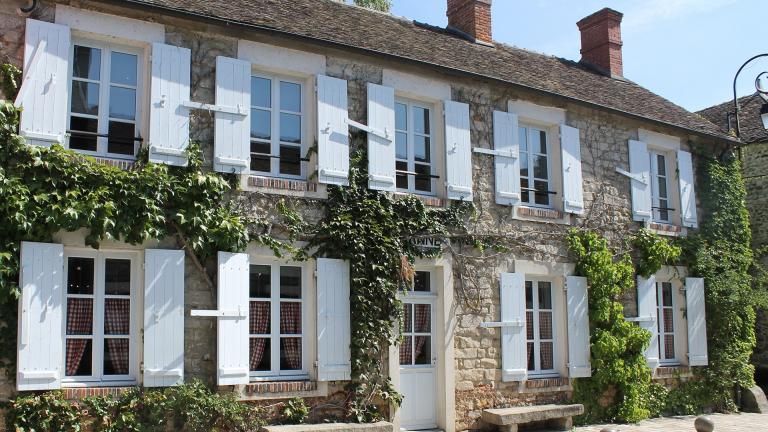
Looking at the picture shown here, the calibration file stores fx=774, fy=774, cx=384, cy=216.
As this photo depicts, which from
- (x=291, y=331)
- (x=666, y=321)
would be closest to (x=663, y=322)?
(x=666, y=321)

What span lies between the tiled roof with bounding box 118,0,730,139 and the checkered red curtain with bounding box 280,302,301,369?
3.22 metres

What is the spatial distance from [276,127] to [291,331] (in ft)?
7.87

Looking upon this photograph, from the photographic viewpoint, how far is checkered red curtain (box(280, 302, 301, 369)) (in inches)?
350

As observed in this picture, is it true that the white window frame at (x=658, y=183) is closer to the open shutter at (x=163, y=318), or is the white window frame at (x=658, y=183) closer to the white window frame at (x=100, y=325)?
the open shutter at (x=163, y=318)

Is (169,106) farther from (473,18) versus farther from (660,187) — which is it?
(660,187)

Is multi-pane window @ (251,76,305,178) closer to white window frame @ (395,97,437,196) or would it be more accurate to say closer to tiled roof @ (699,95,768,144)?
white window frame @ (395,97,437,196)

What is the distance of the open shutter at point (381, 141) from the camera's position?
31.5 feet

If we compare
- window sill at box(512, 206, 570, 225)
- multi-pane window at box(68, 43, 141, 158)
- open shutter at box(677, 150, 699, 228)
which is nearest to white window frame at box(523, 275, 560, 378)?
window sill at box(512, 206, 570, 225)

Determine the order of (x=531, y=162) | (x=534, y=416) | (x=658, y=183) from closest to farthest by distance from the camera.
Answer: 1. (x=534, y=416)
2. (x=531, y=162)
3. (x=658, y=183)

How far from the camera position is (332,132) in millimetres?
9273

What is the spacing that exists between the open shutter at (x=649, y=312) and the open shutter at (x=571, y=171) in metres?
1.69

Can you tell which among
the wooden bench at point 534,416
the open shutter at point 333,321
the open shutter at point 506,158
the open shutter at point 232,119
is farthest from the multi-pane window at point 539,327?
the open shutter at point 232,119

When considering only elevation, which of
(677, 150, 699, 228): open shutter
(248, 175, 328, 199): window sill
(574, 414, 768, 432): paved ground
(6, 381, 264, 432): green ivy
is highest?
(677, 150, 699, 228): open shutter

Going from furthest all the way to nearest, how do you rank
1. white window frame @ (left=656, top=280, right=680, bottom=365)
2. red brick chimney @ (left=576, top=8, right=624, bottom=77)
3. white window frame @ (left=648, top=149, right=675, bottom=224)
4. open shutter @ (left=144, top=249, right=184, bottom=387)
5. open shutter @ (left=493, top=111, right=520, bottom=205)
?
red brick chimney @ (left=576, top=8, right=624, bottom=77) → white window frame @ (left=648, top=149, right=675, bottom=224) → white window frame @ (left=656, top=280, right=680, bottom=365) → open shutter @ (left=493, top=111, right=520, bottom=205) → open shutter @ (left=144, top=249, right=184, bottom=387)
